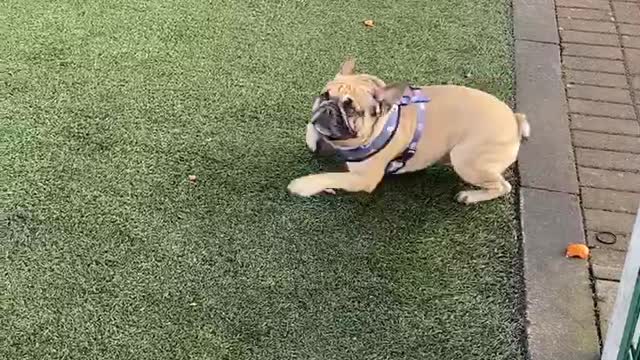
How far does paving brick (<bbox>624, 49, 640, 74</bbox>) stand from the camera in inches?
154

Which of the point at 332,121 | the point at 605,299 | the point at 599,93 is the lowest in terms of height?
the point at 605,299

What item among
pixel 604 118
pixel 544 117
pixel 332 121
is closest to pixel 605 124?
pixel 604 118

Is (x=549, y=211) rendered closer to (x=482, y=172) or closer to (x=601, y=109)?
(x=482, y=172)

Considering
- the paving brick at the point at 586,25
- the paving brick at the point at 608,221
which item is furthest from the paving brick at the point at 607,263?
the paving brick at the point at 586,25

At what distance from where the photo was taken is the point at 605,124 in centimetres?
352

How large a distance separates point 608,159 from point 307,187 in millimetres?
1160

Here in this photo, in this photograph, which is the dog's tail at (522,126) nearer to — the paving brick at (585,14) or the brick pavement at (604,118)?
the brick pavement at (604,118)

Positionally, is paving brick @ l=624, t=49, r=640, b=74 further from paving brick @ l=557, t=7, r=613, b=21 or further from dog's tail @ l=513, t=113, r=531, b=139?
dog's tail @ l=513, t=113, r=531, b=139

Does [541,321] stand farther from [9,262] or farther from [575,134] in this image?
[9,262]

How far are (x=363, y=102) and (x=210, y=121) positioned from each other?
2.61ft

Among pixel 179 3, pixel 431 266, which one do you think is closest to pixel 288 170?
pixel 431 266

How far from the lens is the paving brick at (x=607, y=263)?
277 cm

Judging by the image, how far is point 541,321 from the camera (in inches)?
102

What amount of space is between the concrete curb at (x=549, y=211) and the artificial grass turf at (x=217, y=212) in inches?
2.7
